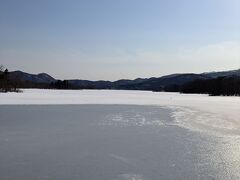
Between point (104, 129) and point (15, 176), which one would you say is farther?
point (104, 129)

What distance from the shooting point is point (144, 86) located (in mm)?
194625

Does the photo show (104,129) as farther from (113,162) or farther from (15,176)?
(15,176)

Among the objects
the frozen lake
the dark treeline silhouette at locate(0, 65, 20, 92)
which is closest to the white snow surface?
the frozen lake

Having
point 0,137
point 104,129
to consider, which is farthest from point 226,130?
point 0,137

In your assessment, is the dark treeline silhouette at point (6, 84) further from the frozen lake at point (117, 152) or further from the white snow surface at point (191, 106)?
the frozen lake at point (117, 152)

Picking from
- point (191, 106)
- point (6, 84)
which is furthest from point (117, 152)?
point (6, 84)

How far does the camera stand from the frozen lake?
6148 mm

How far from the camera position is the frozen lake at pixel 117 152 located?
6148 millimetres

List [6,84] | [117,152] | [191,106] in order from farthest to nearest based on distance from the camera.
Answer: [6,84] < [191,106] < [117,152]

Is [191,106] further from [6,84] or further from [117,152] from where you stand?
[6,84]

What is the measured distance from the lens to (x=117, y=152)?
8.05 m

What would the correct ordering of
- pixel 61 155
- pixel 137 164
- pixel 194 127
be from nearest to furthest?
1. pixel 137 164
2. pixel 61 155
3. pixel 194 127

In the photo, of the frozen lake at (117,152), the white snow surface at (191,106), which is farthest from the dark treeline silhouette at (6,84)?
the frozen lake at (117,152)

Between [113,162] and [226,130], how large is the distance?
6.15 metres
